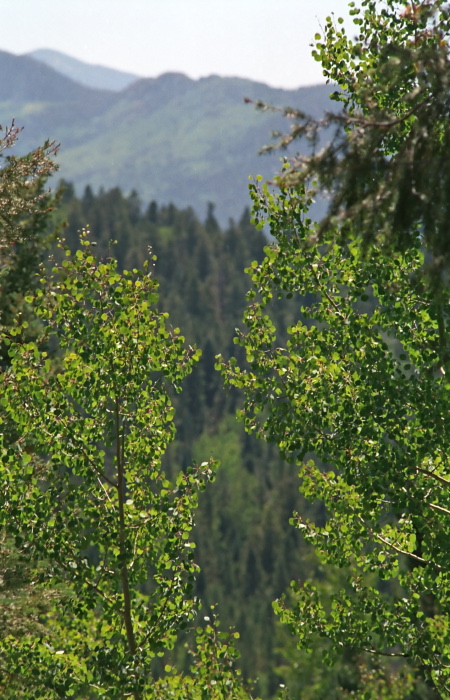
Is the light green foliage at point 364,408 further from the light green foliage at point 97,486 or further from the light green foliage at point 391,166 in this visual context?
the light green foliage at point 391,166

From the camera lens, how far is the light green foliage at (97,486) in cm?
1147

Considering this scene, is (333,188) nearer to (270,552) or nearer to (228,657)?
(228,657)

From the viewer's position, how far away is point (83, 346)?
11.9m

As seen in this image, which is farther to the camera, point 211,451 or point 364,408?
point 211,451

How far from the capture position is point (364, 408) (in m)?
11.0

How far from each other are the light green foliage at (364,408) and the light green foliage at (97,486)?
1.33 metres

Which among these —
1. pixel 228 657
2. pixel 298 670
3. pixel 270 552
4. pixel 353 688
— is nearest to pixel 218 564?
pixel 270 552

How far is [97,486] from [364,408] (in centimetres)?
376

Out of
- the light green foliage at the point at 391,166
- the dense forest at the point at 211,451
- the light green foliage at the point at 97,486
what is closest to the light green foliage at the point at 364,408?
the dense forest at the point at 211,451


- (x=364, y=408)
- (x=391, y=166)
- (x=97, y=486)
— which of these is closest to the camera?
(x=391, y=166)

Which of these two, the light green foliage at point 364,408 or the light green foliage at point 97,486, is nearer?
the light green foliage at point 364,408

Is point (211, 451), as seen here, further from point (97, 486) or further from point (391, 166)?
point (391, 166)

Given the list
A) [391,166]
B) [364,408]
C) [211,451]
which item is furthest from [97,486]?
[391,166]

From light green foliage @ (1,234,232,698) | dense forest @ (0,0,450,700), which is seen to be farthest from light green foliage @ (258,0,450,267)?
light green foliage @ (1,234,232,698)
